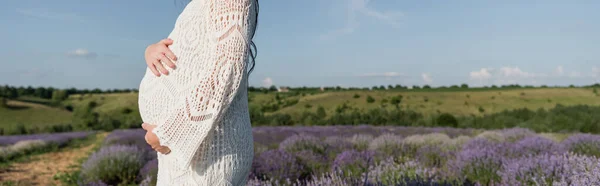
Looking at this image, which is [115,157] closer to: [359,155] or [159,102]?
[359,155]

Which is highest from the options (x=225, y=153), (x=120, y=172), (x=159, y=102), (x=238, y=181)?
(x=159, y=102)

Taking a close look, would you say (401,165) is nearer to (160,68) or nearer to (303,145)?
(160,68)

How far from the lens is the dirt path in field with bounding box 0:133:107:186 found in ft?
23.1

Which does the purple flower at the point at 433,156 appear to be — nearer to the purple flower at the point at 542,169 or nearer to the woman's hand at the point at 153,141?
the purple flower at the point at 542,169

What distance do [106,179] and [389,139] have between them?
4534mm

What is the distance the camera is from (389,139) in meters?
7.23

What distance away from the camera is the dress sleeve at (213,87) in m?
1.26

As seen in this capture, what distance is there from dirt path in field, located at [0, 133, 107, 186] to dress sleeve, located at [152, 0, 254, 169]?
6.58m

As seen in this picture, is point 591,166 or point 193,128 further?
point 591,166

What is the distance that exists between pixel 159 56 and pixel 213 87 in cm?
32

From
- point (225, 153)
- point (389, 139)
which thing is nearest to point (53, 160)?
point (389, 139)

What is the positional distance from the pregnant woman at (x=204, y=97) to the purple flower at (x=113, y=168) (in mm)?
5123

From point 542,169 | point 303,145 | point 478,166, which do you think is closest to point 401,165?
point 542,169

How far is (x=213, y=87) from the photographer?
1.26m
